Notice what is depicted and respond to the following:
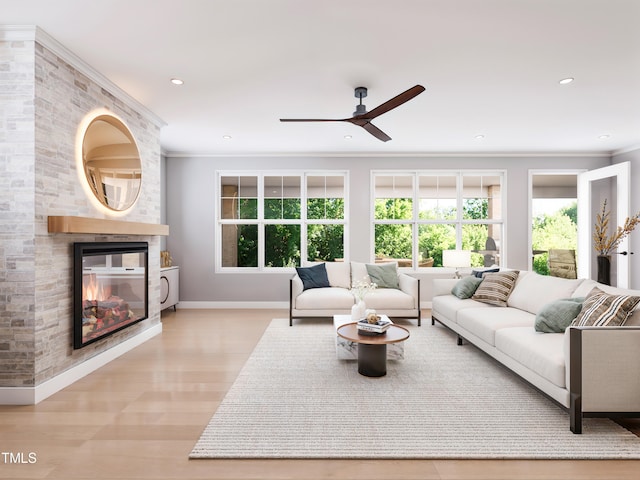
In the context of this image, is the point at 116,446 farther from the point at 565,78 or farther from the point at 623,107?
the point at 623,107

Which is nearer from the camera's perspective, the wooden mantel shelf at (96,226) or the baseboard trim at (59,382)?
the baseboard trim at (59,382)

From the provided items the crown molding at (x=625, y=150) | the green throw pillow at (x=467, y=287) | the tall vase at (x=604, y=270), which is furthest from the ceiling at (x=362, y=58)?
the green throw pillow at (x=467, y=287)

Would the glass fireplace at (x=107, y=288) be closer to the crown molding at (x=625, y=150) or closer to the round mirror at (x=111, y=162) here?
the round mirror at (x=111, y=162)

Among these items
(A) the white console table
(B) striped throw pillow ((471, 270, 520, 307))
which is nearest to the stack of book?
(B) striped throw pillow ((471, 270, 520, 307))

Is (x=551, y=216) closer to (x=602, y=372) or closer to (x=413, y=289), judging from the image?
(x=413, y=289)

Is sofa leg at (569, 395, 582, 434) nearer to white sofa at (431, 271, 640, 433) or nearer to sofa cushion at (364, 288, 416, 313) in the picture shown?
white sofa at (431, 271, 640, 433)

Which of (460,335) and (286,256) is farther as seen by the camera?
(286,256)

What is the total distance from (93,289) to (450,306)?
383 cm

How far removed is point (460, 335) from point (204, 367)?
2741 millimetres

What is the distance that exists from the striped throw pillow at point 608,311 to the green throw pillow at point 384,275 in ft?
9.97

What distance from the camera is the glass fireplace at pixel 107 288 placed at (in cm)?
313

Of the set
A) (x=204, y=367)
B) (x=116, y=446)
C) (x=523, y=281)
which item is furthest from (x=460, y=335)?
(x=116, y=446)

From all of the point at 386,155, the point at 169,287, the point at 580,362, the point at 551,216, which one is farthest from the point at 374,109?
the point at 551,216

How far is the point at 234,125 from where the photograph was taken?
15.6 feet
